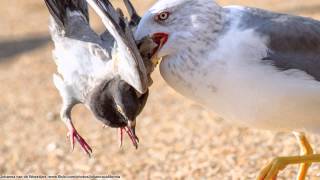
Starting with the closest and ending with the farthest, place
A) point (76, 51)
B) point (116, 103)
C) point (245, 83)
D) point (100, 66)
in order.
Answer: point (245, 83) → point (116, 103) → point (100, 66) → point (76, 51)

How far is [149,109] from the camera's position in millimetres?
6098

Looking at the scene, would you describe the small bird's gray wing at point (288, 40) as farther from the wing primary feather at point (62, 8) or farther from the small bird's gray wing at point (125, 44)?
the wing primary feather at point (62, 8)

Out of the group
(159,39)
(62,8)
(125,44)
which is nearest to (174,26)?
(159,39)

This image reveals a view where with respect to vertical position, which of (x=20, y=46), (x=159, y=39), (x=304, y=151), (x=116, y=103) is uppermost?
(x=159, y=39)

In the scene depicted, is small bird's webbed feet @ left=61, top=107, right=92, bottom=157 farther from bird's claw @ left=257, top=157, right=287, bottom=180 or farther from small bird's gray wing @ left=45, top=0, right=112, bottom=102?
bird's claw @ left=257, top=157, right=287, bottom=180

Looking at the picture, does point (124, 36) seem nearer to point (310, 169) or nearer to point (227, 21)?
point (227, 21)

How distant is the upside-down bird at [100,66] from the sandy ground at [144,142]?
1239 mm

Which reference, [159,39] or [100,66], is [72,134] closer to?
[100,66]

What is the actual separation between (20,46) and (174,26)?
577 centimetres

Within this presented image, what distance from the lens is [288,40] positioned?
338 cm

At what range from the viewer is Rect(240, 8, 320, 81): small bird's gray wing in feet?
10.9

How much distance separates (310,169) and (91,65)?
1597mm

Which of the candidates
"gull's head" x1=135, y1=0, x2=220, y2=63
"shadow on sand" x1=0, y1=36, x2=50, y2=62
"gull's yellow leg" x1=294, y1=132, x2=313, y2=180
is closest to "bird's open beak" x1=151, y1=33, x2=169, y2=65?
Result: "gull's head" x1=135, y1=0, x2=220, y2=63

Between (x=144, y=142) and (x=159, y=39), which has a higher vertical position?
(x=159, y=39)
